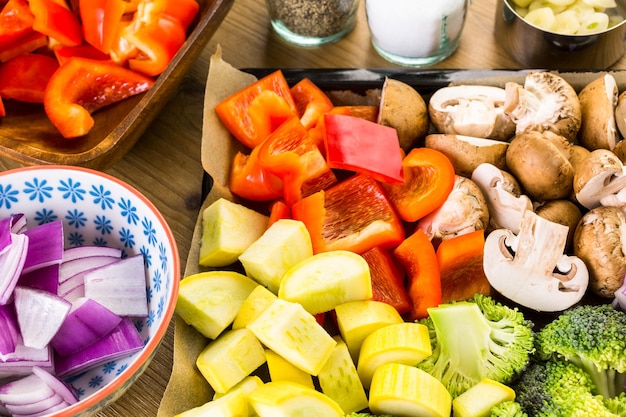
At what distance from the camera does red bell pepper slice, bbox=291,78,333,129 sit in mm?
1695

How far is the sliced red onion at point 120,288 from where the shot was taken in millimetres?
1300

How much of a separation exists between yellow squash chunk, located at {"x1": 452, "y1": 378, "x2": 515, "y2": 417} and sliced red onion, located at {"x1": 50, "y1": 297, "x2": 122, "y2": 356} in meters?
0.65

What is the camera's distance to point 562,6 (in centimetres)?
190

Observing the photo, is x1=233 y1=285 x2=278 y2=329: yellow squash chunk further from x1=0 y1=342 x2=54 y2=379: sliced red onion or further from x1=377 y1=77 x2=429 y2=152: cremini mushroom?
x1=377 y1=77 x2=429 y2=152: cremini mushroom

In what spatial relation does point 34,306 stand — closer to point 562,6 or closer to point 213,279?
point 213,279

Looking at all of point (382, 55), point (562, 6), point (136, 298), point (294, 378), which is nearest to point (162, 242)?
point (136, 298)

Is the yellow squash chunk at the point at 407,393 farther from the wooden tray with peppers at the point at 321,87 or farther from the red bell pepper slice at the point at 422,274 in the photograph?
the wooden tray with peppers at the point at 321,87

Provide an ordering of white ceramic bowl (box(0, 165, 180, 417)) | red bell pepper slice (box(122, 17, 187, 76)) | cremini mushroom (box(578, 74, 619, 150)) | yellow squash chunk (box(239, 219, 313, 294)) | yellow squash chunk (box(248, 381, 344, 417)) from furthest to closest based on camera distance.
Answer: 1. red bell pepper slice (box(122, 17, 187, 76))
2. cremini mushroom (box(578, 74, 619, 150))
3. yellow squash chunk (box(239, 219, 313, 294))
4. white ceramic bowl (box(0, 165, 180, 417))
5. yellow squash chunk (box(248, 381, 344, 417))

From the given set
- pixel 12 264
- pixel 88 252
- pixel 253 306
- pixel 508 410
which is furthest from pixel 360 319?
pixel 12 264

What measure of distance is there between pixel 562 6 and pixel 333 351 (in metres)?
1.18

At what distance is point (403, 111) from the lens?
5.47ft

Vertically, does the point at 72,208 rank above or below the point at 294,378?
above

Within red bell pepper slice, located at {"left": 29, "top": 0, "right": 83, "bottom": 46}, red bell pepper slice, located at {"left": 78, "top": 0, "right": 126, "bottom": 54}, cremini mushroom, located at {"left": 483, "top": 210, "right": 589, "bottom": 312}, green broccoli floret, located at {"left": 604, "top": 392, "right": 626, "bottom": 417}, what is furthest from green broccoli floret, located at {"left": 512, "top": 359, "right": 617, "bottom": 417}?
red bell pepper slice, located at {"left": 29, "top": 0, "right": 83, "bottom": 46}

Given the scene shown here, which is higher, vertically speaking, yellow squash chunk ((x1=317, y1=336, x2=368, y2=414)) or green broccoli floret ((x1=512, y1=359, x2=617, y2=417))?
green broccoli floret ((x1=512, y1=359, x2=617, y2=417))
